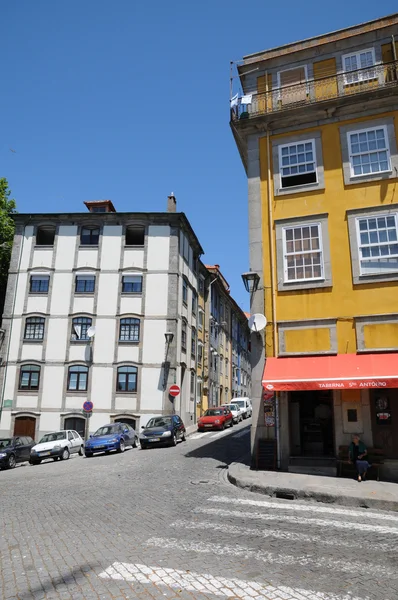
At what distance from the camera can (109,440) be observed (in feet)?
70.1

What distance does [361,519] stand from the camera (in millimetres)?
8859

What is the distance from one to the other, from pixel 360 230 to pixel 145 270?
18.3m

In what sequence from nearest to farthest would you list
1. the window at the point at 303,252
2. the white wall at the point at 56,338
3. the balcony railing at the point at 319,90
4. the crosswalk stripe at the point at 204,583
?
the crosswalk stripe at the point at 204,583, the window at the point at 303,252, the balcony railing at the point at 319,90, the white wall at the point at 56,338

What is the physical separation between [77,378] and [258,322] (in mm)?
18228

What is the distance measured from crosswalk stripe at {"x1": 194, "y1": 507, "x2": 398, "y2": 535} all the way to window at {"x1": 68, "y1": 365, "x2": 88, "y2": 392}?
21436 mm

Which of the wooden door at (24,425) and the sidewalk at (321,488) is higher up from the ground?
the wooden door at (24,425)

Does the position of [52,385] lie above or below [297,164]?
below

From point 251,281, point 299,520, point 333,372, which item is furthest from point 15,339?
point 299,520

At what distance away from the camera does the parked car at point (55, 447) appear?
20875 mm

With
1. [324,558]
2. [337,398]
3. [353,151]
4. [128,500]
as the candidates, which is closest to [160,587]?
[324,558]

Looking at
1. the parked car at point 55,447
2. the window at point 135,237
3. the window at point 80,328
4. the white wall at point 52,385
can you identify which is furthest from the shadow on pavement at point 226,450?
the window at point 135,237

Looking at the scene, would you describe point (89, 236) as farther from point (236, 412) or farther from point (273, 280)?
point (273, 280)

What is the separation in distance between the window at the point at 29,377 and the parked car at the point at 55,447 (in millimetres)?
8026

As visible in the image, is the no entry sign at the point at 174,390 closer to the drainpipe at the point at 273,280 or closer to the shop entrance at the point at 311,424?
the shop entrance at the point at 311,424
